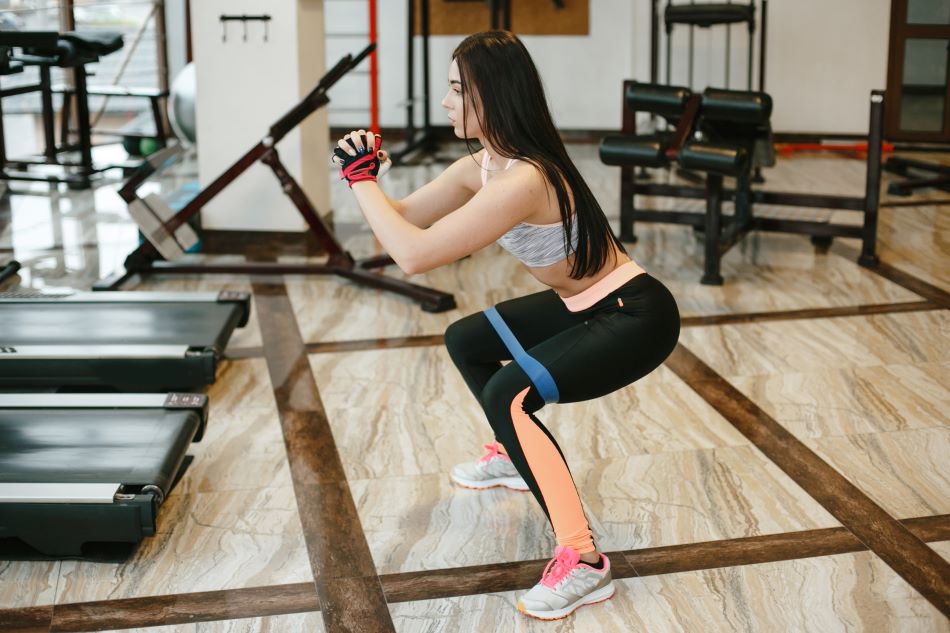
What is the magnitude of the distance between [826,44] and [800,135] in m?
0.63

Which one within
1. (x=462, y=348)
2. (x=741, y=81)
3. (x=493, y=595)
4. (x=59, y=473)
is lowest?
(x=493, y=595)

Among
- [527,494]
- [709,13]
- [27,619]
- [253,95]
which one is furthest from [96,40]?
[27,619]

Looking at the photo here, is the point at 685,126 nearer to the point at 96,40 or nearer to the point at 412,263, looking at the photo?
the point at 412,263

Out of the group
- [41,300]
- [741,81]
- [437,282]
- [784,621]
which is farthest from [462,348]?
[741,81]

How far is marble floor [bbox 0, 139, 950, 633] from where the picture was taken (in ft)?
6.75

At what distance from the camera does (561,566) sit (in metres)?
2.05

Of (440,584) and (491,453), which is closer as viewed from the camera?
(440,584)

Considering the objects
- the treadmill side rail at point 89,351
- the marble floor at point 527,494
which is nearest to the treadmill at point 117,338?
the treadmill side rail at point 89,351

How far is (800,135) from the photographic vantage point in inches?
292

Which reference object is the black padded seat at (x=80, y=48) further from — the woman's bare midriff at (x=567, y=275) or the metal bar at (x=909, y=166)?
the metal bar at (x=909, y=166)

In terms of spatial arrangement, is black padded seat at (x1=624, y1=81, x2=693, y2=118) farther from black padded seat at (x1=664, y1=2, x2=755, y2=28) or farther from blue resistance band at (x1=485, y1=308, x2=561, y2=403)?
blue resistance band at (x1=485, y1=308, x2=561, y2=403)

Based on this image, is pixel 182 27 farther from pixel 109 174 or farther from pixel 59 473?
pixel 59 473

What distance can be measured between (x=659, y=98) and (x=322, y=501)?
2677 millimetres

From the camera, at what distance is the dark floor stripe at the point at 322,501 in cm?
206
